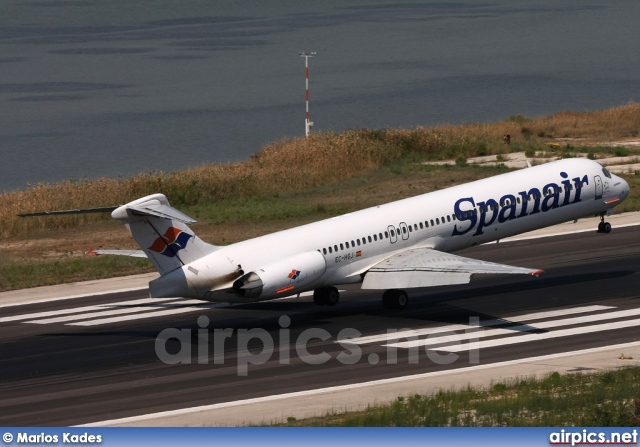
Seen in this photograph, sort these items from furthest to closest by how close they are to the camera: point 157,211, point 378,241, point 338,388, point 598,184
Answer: point 598,184 → point 378,241 → point 157,211 → point 338,388

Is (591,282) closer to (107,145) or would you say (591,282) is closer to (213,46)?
(107,145)

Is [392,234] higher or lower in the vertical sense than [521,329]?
higher

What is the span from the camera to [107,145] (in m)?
105

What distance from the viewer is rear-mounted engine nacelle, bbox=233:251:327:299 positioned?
35375mm

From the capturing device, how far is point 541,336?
3541cm

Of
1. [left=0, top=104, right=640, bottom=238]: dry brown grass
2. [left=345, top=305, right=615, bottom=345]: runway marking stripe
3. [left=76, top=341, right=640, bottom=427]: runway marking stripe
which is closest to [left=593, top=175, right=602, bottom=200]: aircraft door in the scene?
[left=345, top=305, right=615, bottom=345]: runway marking stripe

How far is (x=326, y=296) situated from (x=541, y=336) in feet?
25.7

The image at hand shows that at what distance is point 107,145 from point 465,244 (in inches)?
2670

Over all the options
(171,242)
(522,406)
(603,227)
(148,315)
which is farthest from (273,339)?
(603,227)

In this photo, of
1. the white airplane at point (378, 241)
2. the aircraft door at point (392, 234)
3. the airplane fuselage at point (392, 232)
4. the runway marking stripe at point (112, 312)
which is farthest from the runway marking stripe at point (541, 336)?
the runway marking stripe at point (112, 312)

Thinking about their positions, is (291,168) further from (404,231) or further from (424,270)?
(424,270)

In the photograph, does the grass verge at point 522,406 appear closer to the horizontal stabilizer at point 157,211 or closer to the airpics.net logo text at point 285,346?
the airpics.net logo text at point 285,346

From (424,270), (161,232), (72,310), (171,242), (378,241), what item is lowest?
(72,310)

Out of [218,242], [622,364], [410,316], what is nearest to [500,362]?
[622,364]
